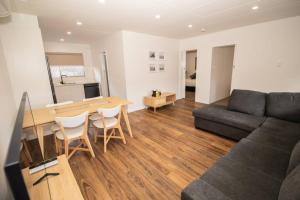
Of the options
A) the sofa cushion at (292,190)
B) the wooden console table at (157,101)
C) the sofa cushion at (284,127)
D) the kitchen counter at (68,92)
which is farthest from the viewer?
the kitchen counter at (68,92)

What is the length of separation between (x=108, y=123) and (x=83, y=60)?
4.64 meters

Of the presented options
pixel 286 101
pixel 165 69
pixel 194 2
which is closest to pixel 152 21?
pixel 194 2

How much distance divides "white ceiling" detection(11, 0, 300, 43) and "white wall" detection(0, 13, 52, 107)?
29 centimetres

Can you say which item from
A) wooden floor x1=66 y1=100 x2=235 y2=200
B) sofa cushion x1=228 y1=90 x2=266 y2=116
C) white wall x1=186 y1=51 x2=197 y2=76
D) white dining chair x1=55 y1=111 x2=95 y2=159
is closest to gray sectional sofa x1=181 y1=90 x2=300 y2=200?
sofa cushion x1=228 y1=90 x2=266 y2=116

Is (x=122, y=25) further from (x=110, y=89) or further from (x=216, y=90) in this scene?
(x=216, y=90)

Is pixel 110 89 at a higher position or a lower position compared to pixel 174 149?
higher

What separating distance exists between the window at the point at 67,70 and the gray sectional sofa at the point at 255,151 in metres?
5.34

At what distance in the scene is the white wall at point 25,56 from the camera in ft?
8.81

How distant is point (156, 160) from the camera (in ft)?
7.30

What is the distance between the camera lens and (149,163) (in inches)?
85.1

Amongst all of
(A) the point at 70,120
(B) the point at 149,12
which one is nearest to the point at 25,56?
(A) the point at 70,120

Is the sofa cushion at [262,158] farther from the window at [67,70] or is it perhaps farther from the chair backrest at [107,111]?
the window at [67,70]

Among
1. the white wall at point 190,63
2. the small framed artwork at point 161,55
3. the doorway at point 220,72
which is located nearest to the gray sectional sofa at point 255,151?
the doorway at point 220,72

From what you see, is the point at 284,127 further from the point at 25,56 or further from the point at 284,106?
the point at 25,56
